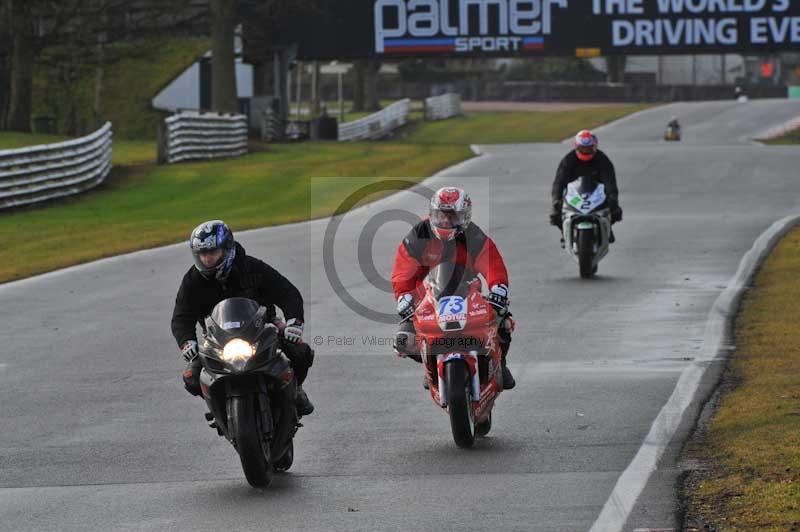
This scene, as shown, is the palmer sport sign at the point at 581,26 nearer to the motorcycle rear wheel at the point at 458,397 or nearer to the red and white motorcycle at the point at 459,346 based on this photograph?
the red and white motorcycle at the point at 459,346

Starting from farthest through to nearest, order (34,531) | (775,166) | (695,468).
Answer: (775,166), (695,468), (34,531)

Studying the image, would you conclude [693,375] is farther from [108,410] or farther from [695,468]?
[108,410]

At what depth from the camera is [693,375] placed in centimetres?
1236

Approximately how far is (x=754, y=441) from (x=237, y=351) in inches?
133

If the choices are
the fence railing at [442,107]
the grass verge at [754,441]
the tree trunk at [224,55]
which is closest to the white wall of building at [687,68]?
the fence railing at [442,107]

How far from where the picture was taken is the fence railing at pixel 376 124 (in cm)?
6234

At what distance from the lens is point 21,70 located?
165 ft

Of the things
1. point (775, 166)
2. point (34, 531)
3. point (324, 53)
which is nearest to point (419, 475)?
point (34, 531)

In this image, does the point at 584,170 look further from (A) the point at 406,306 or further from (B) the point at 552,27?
(B) the point at 552,27

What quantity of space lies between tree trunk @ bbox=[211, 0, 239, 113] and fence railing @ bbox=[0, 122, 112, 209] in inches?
568

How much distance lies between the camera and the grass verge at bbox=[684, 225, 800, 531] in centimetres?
782

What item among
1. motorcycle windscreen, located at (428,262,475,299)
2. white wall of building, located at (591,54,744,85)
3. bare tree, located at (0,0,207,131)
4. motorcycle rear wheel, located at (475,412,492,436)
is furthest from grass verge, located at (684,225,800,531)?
white wall of building, located at (591,54,744,85)

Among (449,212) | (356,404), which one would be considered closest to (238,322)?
(449,212)

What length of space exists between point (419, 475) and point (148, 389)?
13.3 ft
